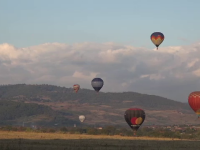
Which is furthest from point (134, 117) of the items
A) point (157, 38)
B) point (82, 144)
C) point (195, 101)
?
point (82, 144)

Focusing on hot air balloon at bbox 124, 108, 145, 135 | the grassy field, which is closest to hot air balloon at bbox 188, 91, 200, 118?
hot air balloon at bbox 124, 108, 145, 135

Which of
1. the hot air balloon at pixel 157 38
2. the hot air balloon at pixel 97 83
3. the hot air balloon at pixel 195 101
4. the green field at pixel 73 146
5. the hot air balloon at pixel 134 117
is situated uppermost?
the hot air balloon at pixel 157 38

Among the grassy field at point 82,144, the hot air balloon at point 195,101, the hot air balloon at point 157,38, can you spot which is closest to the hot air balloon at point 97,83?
the hot air balloon at point 157,38

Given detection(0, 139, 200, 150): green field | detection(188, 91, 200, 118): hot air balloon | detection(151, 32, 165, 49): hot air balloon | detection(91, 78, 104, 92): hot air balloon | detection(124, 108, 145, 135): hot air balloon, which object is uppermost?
detection(151, 32, 165, 49): hot air balloon

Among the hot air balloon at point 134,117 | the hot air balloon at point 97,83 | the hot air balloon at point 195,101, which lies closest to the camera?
the hot air balloon at point 134,117

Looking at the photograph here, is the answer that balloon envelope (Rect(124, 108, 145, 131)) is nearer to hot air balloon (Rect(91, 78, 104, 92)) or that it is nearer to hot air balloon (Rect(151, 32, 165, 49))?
hot air balloon (Rect(151, 32, 165, 49))

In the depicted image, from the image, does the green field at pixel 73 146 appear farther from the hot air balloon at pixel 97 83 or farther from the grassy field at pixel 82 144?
the hot air balloon at pixel 97 83

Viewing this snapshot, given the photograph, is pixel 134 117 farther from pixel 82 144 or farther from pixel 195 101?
pixel 82 144

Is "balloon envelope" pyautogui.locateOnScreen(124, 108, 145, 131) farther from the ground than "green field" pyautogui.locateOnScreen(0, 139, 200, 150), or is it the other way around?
"balloon envelope" pyautogui.locateOnScreen(124, 108, 145, 131)

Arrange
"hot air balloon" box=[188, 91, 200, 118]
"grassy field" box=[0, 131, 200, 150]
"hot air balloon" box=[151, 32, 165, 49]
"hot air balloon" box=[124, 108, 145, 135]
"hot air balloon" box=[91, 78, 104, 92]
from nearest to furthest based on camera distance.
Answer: "grassy field" box=[0, 131, 200, 150], "hot air balloon" box=[124, 108, 145, 135], "hot air balloon" box=[188, 91, 200, 118], "hot air balloon" box=[151, 32, 165, 49], "hot air balloon" box=[91, 78, 104, 92]

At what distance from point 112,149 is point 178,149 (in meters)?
7.01

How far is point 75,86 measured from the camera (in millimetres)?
170750

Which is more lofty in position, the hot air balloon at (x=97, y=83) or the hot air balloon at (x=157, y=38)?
the hot air balloon at (x=157, y=38)

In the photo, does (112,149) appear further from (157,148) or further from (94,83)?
(94,83)
